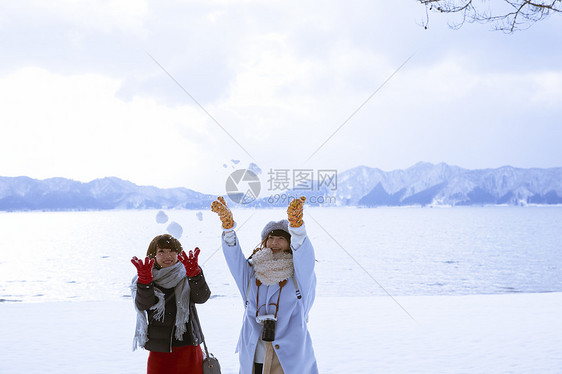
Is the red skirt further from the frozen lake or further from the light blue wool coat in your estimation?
the frozen lake

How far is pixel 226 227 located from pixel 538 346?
3.77m

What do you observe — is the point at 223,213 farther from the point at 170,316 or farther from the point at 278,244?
the point at 170,316

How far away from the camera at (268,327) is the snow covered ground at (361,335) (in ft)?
6.60

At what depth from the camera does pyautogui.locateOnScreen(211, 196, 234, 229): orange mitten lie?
103 inches

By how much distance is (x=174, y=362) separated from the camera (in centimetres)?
271

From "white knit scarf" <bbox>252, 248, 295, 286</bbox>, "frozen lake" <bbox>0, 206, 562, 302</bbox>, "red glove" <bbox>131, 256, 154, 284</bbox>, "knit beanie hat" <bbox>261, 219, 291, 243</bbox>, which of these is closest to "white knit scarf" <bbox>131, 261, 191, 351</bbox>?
"red glove" <bbox>131, 256, 154, 284</bbox>

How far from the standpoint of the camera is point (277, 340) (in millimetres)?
2559

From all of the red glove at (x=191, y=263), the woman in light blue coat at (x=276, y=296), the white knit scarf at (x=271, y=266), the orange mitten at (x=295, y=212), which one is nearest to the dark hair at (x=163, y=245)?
the red glove at (x=191, y=263)

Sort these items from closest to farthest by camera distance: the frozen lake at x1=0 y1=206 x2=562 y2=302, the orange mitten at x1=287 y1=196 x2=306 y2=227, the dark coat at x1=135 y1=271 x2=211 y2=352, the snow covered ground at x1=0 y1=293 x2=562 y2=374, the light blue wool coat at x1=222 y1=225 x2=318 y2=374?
1. the orange mitten at x1=287 y1=196 x2=306 y2=227
2. the light blue wool coat at x1=222 y1=225 x2=318 y2=374
3. the dark coat at x1=135 y1=271 x2=211 y2=352
4. the snow covered ground at x1=0 y1=293 x2=562 y2=374
5. the frozen lake at x1=0 y1=206 x2=562 y2=302

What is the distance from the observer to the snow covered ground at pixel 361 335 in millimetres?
4547

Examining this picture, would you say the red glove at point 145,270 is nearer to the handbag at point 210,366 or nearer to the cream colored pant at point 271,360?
the handbag at point 210,366

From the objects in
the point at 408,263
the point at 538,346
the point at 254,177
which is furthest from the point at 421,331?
the point at 408,263

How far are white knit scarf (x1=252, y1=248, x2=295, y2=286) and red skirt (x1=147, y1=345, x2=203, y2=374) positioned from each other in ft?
1.75

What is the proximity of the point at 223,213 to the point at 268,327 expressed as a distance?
56 cm
